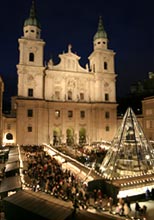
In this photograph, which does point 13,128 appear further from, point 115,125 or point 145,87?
point 145,87

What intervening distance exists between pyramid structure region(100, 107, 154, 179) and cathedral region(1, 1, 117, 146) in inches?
886

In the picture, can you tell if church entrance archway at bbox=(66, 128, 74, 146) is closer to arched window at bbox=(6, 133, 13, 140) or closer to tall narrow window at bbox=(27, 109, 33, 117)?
tall narrow window at bbox=(27, 109, 33, 117)

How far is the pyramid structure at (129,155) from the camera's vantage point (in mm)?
17819

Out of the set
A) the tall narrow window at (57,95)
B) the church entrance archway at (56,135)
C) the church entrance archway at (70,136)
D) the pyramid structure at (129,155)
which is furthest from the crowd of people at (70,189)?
the tall narrow window at (57,95)

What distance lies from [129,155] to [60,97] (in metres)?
26.8

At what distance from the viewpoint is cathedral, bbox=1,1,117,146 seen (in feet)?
129

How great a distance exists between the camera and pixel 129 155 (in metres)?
19.3

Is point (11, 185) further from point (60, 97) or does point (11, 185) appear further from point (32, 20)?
point (32, 20)

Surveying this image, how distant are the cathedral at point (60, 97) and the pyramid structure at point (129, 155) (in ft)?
73.9

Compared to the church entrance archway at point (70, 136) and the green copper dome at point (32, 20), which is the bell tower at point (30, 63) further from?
the church entrance archway at point (70, 136)

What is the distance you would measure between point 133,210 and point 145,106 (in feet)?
113

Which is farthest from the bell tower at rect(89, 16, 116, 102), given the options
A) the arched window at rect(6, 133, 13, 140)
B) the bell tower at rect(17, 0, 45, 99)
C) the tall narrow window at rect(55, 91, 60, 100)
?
the arched window at rect(6, 133, 13, 140)

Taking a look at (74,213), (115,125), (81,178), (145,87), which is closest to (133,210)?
(81,178)

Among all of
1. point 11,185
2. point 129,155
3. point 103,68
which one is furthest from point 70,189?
point 103,68
